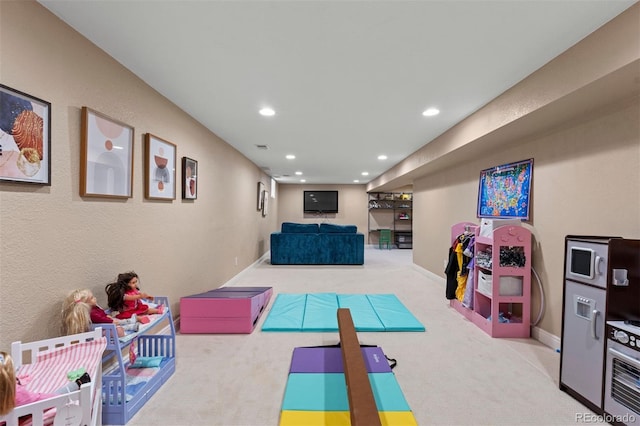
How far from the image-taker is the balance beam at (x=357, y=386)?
1.07 m

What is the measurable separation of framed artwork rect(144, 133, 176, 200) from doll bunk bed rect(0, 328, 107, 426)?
132 cm

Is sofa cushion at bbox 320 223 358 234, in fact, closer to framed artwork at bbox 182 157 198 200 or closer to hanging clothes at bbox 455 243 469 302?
hanging clothes at bbox 455 243 469 302

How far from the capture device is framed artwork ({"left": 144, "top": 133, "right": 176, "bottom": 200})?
2.44 m

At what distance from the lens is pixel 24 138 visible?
4.61 ft

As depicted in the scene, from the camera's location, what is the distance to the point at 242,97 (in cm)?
268

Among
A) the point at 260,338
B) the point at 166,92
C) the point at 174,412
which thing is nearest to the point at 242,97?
the point at 166,92

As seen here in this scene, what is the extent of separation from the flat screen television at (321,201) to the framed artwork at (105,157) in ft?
27.8

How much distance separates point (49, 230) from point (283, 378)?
1.79m

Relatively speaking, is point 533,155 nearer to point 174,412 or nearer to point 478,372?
point 478,372

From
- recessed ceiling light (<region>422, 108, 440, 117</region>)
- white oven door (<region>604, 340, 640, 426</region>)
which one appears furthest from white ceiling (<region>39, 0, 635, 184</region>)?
white oven door (<region>604, 340, 640, 426</region>)

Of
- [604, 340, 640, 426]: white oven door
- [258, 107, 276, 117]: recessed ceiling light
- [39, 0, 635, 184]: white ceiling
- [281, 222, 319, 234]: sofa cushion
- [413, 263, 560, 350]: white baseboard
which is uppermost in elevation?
[39, 0, 635, 184]: white ceiling

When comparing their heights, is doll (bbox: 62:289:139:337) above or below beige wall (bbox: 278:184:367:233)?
below

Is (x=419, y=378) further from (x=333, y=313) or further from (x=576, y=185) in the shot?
(x=576, y=185)

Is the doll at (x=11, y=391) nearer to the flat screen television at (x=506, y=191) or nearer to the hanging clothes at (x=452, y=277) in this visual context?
the hanging clothes at (x=452, y=277)
